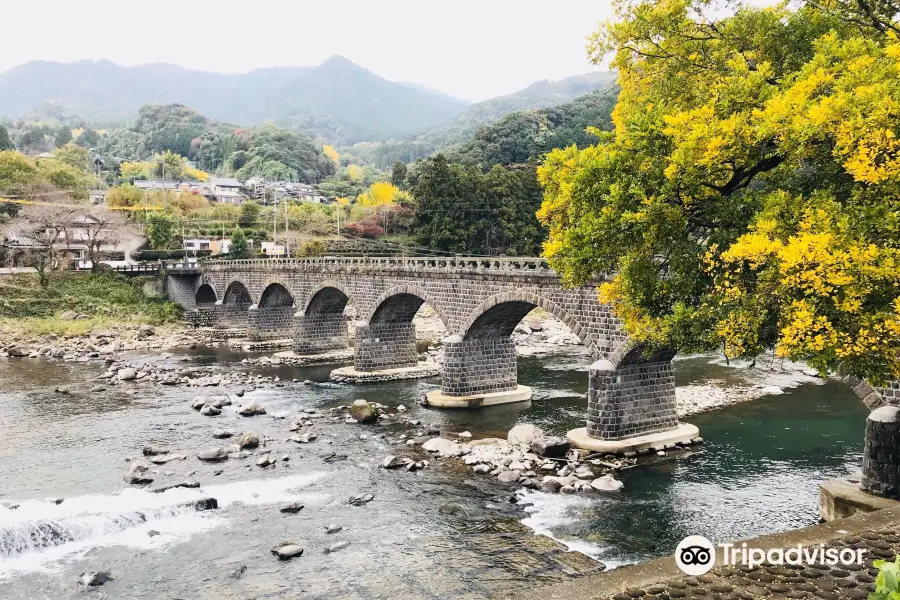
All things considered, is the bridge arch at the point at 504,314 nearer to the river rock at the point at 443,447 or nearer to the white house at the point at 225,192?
the river rock at the point at 443,447

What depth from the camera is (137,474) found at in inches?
862

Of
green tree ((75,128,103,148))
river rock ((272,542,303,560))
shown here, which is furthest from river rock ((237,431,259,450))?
green tree ((75,128,103,148))

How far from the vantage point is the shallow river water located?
15.1 metres

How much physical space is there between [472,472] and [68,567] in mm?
12035

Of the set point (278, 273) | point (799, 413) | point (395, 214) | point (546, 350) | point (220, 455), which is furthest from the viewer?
point (395, 214)

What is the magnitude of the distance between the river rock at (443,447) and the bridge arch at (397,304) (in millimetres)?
11586

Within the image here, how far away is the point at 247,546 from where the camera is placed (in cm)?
1670

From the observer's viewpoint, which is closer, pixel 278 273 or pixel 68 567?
pixel 68 567

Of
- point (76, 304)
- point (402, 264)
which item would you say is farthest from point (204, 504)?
point (76, 304)

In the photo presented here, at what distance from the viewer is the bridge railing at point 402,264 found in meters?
28.7

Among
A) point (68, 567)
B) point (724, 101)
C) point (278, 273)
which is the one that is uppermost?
point (724, 101)

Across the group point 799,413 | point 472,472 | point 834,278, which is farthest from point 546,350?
point 834,278

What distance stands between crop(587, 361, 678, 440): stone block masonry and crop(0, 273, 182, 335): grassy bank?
49.6 meters

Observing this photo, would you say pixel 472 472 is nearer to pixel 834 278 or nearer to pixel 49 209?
pixel 834 278
